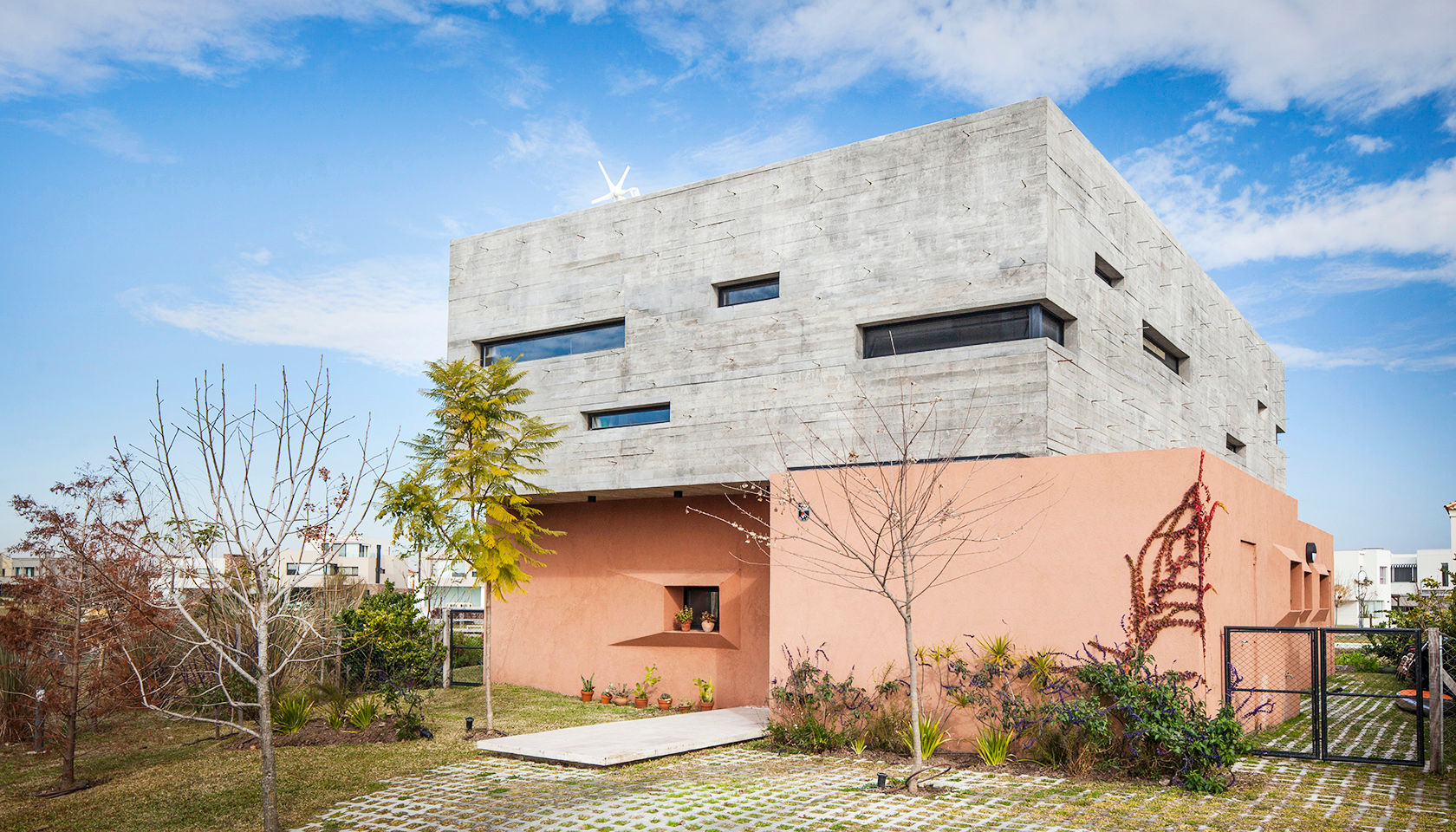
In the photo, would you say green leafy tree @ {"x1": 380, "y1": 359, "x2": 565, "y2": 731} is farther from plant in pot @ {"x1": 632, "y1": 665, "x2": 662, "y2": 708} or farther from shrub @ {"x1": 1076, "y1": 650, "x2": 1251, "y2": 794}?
shrub @ {"x1": 1076, "y1": 650, "x2": 1251, "y2": 794}

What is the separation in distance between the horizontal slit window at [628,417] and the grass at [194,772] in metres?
5.31

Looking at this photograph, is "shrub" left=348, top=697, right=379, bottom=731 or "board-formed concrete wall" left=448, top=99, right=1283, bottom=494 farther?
"board-formed concrete wall" left=448, top=99, right=1283, bottom=494

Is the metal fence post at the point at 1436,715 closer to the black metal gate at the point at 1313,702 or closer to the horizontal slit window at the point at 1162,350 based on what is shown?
the black metal gate at the point at 1313,702

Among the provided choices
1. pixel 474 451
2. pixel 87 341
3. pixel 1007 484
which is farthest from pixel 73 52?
pixel 1007 484

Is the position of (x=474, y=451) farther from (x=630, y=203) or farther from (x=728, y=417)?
(x=630, y=203)

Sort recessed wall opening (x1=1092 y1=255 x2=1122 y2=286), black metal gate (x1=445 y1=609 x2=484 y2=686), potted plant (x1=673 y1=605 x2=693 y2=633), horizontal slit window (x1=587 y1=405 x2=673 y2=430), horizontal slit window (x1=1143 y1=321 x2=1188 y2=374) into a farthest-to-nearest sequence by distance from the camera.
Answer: black metal gate (x1=445 y1=609 x2=484 y2=686)
horizontal slit window (x1=1143 y1=321 x2=1188 y2=374)
potted plant (x1=673 y1=605 x2=693 y2=633)
horizontal slit window (x1=587 y1=405 x2=673 y2=430)
recessed wall opening (x1=1092 y1=255 x2=1122 y2=286)

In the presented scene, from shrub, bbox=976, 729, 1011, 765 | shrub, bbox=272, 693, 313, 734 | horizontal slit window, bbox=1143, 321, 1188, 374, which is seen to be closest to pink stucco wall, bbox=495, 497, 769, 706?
shrub, bbox=976, 729, 1011, 765

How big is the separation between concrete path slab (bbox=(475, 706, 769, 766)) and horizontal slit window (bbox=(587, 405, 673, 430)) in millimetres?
5483

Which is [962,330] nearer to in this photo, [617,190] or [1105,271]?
[1105,271]

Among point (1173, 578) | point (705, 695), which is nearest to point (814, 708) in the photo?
point (1173, 578)

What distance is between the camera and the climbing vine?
10.3m

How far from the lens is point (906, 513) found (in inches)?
427

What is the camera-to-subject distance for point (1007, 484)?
37.5 feet

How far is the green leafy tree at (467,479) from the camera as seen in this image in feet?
45.5
